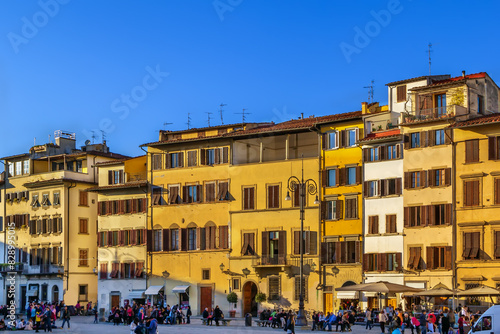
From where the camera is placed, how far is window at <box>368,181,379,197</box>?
58.9 metres

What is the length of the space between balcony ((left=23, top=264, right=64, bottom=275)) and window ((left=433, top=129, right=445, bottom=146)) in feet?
114

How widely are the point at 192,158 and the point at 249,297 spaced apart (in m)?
11.2

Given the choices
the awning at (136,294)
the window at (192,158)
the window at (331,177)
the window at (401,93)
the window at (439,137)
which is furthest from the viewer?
the awning at (136,294)

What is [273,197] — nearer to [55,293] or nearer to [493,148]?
[493,148]

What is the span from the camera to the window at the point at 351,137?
60500mm

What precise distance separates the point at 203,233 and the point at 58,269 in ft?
51.6

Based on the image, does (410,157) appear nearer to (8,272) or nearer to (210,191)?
(210,191)

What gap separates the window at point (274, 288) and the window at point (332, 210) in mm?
5463

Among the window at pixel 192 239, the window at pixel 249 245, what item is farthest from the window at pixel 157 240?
the window at pixel 249 245

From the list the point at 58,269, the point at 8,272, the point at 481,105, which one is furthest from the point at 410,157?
the point at 8,272

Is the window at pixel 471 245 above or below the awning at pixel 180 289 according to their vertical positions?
above

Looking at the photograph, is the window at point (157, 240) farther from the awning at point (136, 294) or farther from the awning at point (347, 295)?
the awning at point (347, 295)

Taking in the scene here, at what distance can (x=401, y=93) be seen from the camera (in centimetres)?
5938

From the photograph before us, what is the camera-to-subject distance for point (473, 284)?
53781 millimetres
